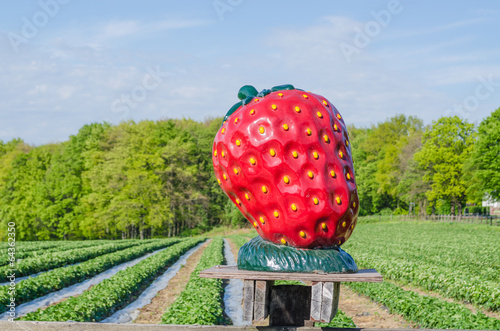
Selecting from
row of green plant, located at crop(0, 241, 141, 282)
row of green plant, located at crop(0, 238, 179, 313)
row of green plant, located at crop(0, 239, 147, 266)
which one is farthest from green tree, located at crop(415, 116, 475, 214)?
row of green plant, located at crop(0, 238, 179, 313)

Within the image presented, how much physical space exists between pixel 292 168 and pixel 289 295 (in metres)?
1.02

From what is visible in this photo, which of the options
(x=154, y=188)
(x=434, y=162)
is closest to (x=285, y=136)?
(x=154, y=188)

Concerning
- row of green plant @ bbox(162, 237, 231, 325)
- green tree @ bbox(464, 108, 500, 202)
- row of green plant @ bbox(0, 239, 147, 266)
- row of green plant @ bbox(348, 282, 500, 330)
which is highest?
green tree @ bbox(464, 108, 500, 202)

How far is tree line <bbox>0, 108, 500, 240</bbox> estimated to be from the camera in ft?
150

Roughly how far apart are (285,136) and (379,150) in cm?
6250

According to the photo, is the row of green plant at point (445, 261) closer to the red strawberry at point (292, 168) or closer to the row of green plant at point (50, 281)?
the row of green plant at point (50, 281)

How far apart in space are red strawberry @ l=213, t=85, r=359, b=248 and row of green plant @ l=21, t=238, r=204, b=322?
19.6 feet

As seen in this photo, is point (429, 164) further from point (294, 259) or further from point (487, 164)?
point (294, 259)

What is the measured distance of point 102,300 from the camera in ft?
32.0

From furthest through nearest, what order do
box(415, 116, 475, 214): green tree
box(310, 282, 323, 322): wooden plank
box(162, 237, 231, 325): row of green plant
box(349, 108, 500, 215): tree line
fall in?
1. box(415, 116, 475, 214): green tree
2. box(349, 108, 500, 215): tree line
3. box(162, 237, 231, 325): row of green plant
4. box(310, 282, 323, 322): wooden plank

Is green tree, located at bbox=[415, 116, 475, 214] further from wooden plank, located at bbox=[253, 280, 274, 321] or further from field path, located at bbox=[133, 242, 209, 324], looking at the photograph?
wooden plank, located at bbox=[253, 280, 274, 321]

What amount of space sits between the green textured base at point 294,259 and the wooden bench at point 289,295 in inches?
3.9

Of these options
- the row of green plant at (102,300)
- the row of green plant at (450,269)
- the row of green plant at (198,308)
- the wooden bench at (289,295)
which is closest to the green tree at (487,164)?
the row of green plant at (450,269)

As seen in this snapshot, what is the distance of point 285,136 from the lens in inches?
132
